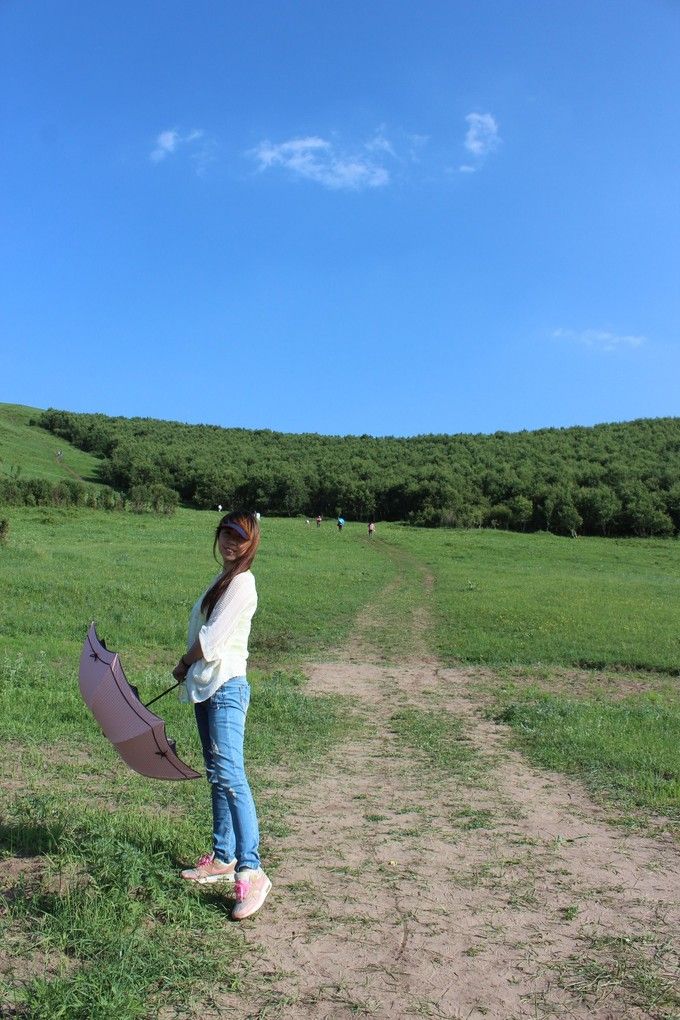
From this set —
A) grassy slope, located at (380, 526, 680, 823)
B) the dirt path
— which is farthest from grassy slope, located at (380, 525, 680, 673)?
the dirt path

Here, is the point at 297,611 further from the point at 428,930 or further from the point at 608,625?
the point at 428,930

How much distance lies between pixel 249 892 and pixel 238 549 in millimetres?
1915

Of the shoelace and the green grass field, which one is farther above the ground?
the shoelace

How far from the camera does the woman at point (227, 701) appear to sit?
408cm

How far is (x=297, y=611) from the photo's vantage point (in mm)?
19359

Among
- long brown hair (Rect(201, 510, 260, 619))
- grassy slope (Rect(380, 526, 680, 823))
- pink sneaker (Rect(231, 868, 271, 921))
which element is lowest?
grassy slope (Rect(380, 526, 680, 823))

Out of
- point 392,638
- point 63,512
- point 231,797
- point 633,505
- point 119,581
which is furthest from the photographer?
point 633,505

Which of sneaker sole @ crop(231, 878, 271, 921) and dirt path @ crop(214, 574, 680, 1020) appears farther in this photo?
sneaker sole @ crop(231, 878, 271, 921)

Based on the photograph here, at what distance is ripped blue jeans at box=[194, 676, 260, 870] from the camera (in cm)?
408

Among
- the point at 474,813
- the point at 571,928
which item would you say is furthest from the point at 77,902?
Result: the point at 474,813

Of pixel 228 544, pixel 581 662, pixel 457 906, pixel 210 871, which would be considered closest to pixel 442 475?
pixel 581 662

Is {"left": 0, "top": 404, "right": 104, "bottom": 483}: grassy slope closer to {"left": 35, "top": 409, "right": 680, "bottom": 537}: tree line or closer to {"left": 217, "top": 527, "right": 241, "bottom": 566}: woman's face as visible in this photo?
{"left": 35, "top": 409, "right": 680, "bottom": 537}: tree line

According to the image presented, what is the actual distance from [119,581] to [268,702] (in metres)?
12.8

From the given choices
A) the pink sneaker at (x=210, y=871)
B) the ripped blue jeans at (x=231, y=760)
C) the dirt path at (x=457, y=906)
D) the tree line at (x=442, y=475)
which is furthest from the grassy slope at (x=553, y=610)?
the tree line at (x=442, y=475)
